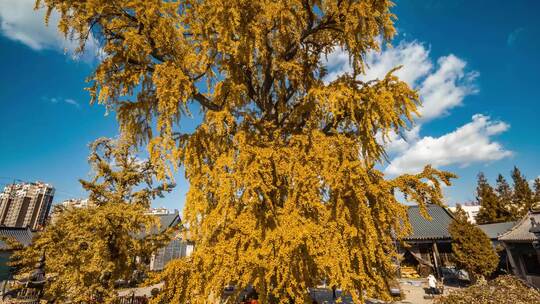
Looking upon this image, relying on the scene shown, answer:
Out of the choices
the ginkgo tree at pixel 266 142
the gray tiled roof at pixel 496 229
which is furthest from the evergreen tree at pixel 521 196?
the ginkgo tree at pixel 266 142

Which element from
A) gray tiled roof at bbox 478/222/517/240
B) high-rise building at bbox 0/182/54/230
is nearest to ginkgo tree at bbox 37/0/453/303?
gray tiled roof at bbox 478/222/517/240

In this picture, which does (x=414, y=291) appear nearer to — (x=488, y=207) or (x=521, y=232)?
(x=521, y=232)

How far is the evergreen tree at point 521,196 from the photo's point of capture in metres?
37.3

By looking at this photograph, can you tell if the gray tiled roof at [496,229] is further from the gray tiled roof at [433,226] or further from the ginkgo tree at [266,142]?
the ginkgo tree at [266,142]

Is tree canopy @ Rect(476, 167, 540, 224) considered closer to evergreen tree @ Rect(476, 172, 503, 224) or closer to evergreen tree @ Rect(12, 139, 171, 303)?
evergreen tree @ Rect(476, 172, 503, 224)

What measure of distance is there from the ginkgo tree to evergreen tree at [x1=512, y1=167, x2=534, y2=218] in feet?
142

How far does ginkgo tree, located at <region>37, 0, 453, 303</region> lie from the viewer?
5848 millimetres

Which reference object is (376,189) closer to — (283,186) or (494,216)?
(283,186)

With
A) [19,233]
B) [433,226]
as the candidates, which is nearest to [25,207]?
[19,233]

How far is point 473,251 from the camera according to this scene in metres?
17.3

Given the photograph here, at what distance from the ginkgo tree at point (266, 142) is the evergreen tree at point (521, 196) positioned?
43.3m

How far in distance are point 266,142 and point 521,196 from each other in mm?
56609

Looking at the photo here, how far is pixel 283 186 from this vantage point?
25.0 feet

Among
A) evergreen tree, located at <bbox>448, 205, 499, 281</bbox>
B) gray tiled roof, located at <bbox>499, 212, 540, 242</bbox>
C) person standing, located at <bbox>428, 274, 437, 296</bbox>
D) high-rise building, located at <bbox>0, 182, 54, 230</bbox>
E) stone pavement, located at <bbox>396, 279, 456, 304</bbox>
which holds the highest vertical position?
high-rise building, located at <bbox>0, 182, 54, 230</bbox>
